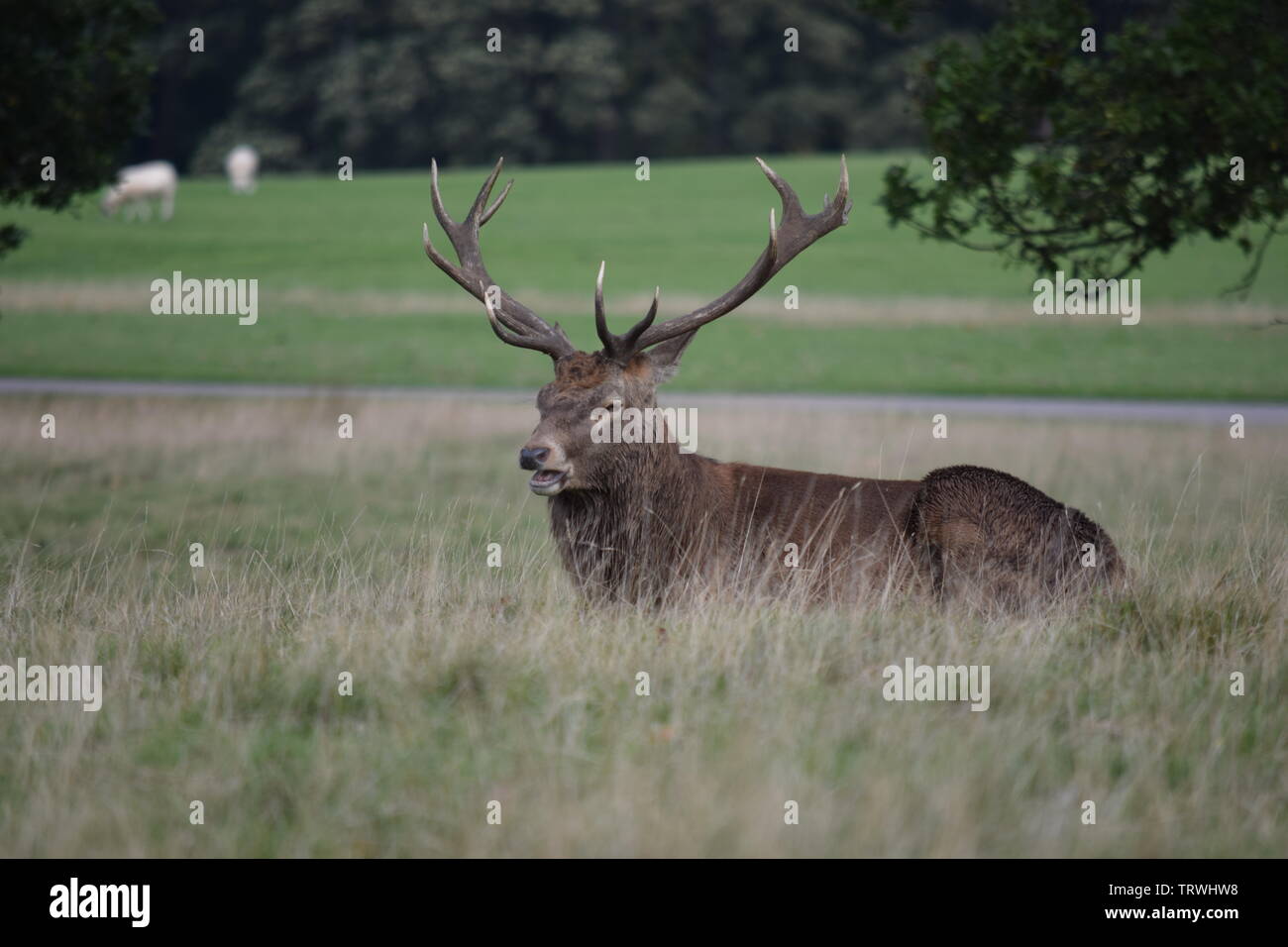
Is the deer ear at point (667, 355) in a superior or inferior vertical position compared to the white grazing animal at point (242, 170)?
inferior

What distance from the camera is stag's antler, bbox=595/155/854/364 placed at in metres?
6.87

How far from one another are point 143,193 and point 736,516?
4452 cm

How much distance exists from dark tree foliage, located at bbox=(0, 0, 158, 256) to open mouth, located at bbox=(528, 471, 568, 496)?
23.7ft

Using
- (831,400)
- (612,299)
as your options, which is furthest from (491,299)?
(612,299)

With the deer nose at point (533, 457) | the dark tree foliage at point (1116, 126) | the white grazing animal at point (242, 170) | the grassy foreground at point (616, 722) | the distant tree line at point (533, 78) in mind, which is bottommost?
the grassy foreground at point (616, 722)

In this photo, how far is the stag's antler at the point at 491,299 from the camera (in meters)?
7.05

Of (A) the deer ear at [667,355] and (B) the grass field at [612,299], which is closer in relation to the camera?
(A) the deer ear at [667,355]

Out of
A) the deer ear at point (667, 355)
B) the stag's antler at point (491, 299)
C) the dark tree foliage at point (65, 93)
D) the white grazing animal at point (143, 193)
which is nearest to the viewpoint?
the stag's antler at point (491, 299)

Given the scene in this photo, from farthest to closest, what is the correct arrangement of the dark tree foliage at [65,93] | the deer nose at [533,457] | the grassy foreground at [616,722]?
the dark tree foliage at [65,93], the deer nose at [533,457], the grassy foreground at [616,722]

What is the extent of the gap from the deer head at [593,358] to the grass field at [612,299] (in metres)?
16.4

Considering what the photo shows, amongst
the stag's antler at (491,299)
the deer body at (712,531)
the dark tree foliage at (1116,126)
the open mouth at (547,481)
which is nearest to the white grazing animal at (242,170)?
the dark tree foliage at (1116,126)

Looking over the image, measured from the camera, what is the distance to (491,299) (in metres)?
7.19

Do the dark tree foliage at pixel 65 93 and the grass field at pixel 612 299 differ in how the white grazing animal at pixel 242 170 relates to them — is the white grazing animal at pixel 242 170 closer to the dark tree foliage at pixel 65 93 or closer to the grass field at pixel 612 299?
the grass field at pixel 612 299
